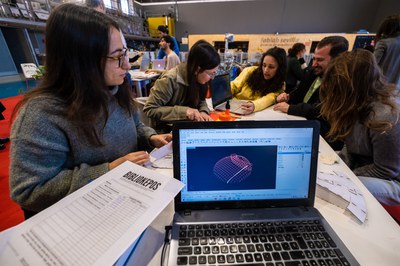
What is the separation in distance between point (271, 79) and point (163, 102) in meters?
1.24

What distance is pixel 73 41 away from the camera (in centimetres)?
63

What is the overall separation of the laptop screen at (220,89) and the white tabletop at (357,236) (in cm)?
113

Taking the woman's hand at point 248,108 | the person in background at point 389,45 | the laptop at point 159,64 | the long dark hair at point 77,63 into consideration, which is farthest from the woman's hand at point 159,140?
the laptop at point 159,64

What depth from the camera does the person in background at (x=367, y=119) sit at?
0.82 meters

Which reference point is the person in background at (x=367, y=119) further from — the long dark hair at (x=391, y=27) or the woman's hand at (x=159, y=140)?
the long dark hair at (x=391, y=27)

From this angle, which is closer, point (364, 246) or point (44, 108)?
point (364, 246)

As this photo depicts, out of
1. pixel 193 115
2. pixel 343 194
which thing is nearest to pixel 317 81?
pixel 193 115

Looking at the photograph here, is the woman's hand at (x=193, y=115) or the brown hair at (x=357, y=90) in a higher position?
the brown hair at (x=357, y=90)

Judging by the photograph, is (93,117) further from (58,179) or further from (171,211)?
(171,211)

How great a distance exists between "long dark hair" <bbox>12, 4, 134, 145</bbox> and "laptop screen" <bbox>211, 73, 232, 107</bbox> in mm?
981

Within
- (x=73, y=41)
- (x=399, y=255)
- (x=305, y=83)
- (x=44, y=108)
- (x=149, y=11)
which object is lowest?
(x=399, y=255)

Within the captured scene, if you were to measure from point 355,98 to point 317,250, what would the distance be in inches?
32.3

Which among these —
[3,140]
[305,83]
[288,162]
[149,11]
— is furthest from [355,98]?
[149,11]

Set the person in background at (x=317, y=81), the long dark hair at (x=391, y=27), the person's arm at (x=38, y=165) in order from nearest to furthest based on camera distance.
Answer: the person's arm at (x=38, y=165), the person in background at (x=317, y=81), the long dark hair at (x=391, y=27)
